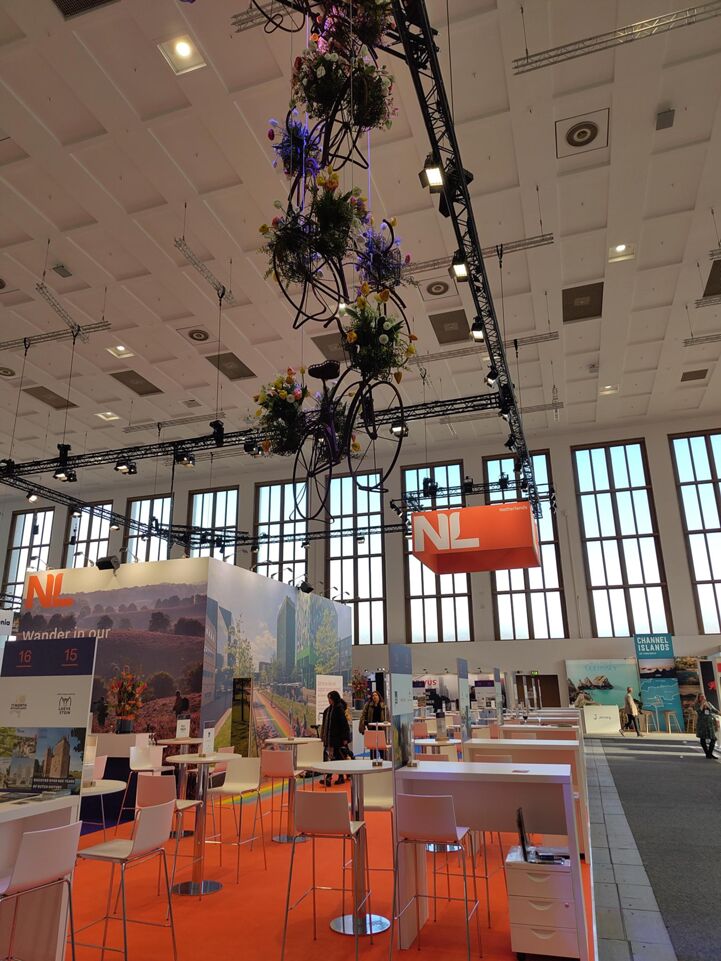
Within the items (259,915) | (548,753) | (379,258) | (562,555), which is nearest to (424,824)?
(259,915)

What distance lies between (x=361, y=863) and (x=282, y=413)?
2716 mm

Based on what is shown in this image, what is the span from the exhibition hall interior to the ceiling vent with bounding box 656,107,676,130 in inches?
1.7

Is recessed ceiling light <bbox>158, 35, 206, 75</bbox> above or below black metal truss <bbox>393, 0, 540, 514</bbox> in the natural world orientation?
above

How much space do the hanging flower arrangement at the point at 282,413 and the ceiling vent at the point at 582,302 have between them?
9239mm

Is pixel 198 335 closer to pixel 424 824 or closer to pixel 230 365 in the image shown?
pixel 230 365

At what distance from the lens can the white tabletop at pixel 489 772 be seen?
11.9ft

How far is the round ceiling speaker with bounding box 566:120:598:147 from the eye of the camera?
7691mm

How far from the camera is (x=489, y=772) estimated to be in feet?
12.6

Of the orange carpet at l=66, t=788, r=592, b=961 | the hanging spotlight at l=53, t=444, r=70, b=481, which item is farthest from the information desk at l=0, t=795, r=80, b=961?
the hanging spotlight at l=53, t=444, r=70, b=481

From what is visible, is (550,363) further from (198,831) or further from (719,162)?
(198,831)

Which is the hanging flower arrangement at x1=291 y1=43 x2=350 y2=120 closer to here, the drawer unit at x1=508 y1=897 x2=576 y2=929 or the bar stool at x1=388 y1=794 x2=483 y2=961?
the bar stool at x1=388 y1=794 x2=483 y2=961

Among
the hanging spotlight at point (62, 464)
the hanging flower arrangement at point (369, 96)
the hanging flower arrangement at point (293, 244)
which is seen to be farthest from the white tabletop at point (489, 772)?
the hanging spotlight at point (62, 464)

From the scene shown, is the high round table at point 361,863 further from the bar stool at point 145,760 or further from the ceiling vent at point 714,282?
the ceiling vent at point 714,282

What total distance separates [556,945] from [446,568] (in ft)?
19.8
